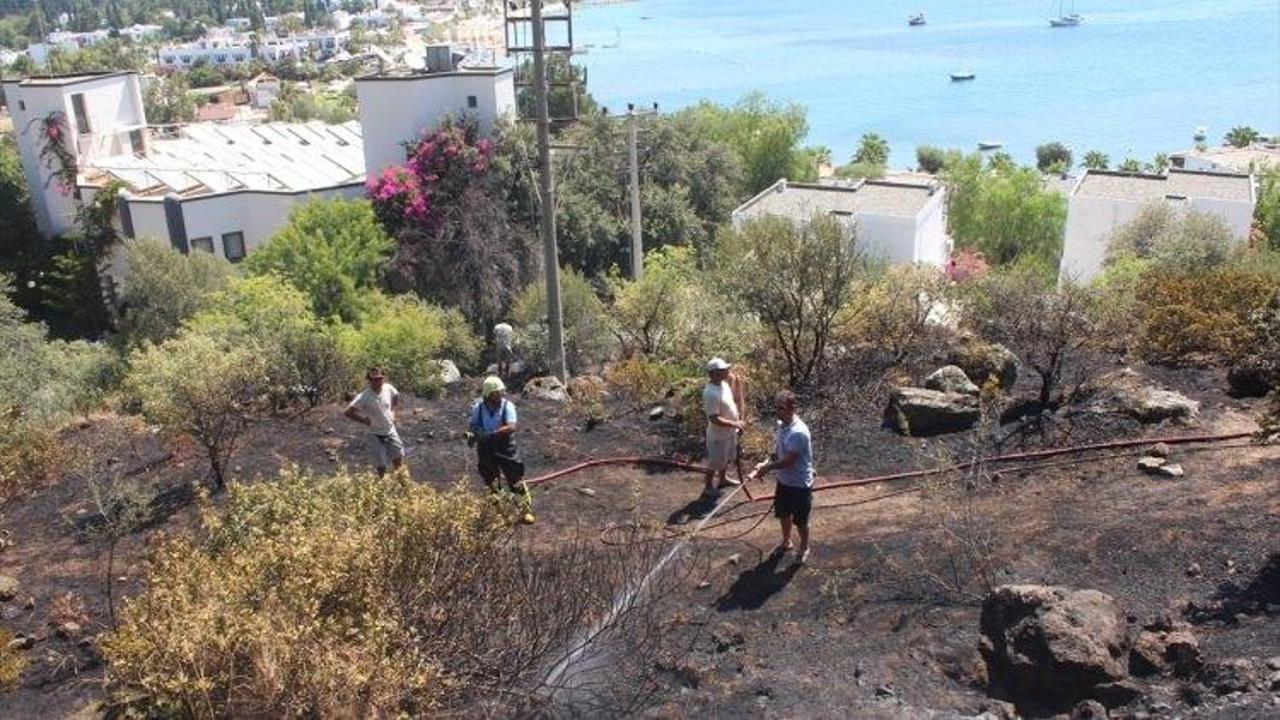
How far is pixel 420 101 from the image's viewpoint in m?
29.9

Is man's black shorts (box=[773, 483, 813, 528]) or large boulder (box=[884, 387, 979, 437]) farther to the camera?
large boulder (box=[884, 387, 979, 437])

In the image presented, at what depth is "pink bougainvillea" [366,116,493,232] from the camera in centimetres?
2759

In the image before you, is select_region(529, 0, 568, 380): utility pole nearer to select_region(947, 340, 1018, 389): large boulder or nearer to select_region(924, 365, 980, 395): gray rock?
select_region(924, 365, 980, 395): gray rock

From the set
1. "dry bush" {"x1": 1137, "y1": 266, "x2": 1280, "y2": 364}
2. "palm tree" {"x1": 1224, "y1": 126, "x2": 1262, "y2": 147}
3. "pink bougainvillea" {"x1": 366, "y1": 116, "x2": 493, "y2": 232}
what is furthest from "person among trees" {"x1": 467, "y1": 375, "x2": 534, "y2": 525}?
"palm tree" {"x1": 1224, "y1": 126, "x2": 1262, "y2": 147}

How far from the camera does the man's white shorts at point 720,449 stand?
1030cm

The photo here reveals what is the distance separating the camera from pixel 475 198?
28.0 meters

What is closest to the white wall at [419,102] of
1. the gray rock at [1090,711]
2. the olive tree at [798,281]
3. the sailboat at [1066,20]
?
the olive tree at [798,281]

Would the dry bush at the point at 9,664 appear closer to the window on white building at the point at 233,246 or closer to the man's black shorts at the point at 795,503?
the man's black shorts at the point at 795,503

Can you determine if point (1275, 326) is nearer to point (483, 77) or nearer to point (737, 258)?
point (737, 258)

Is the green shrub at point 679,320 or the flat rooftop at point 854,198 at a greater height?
the green shrub at point 679,320

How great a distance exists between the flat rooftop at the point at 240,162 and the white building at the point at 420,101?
241cm

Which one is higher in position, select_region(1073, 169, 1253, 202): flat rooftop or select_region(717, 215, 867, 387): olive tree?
select_region(717, 215, 867, 387): olive tree

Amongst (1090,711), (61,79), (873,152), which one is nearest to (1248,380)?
(1090,711)

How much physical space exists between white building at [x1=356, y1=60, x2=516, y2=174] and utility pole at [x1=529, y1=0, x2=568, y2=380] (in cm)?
1396
